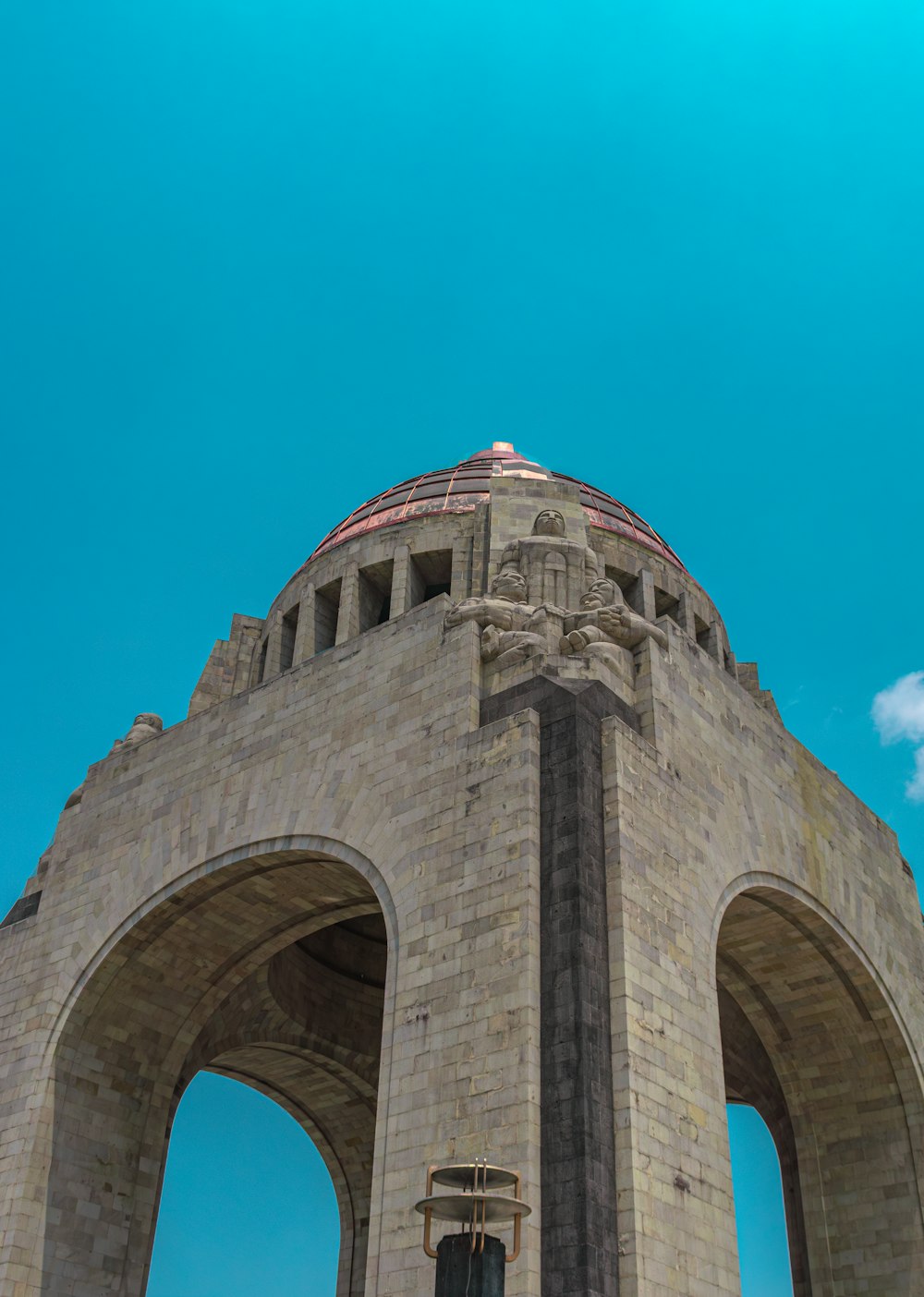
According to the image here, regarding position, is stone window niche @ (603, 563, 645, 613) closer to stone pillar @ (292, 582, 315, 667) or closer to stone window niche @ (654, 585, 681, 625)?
stone window niche @ (654, 585, 681, 625)

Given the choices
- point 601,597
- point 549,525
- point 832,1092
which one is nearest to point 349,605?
point 549,525

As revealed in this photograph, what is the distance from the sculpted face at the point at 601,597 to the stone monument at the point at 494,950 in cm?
4

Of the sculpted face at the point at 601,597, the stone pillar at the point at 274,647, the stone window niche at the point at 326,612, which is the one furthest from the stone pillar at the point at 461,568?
the sculpted face at the point at 601,597

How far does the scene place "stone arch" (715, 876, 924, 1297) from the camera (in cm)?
1745

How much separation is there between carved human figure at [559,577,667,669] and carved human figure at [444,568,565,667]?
0.25 m

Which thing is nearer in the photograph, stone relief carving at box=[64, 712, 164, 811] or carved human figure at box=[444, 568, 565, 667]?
carved human figure at box=[444, 568, 565, 667]

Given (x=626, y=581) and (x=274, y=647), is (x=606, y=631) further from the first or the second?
(x=274, y=647)

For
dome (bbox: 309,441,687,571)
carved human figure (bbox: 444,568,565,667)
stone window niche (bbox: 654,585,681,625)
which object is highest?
dome (bbox: 309,441,687,571)

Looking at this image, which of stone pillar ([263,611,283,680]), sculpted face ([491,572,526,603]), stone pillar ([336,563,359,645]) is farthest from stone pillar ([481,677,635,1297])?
stone pillar ([263,611,283,680])

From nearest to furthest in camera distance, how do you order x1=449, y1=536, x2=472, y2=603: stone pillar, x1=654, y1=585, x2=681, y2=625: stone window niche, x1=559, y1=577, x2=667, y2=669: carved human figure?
1. x1=559, y1=577, x2=667, y2=669: carved human figure
2. x1=449, y1=536, x2=472, y2=603: stone pillar
3. x1=654, y1=585, x2=681, y2=625: stone window niche

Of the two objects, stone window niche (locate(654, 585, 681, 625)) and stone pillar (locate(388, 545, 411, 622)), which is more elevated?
stone window niche (locate(654, 585, 681, 625))

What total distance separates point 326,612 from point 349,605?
4.19ft

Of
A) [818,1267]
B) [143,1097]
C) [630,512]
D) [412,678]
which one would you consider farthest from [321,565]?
[818,1267]

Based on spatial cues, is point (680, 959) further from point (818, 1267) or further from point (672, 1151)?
point (818, 1267)
